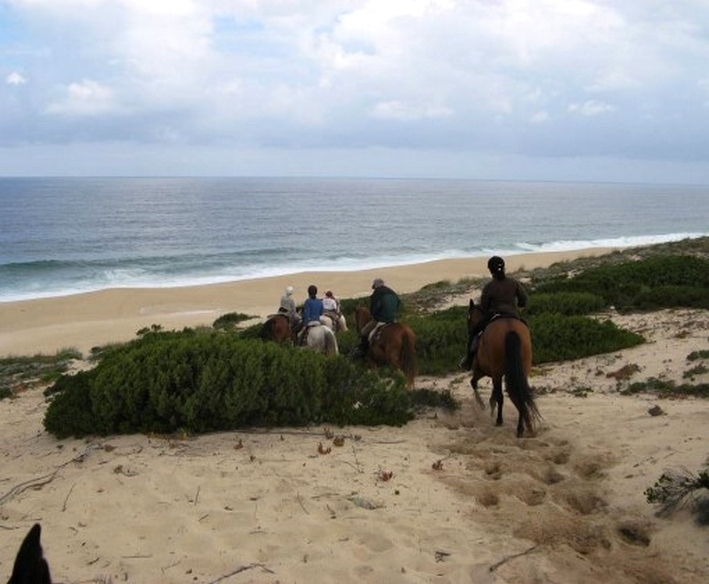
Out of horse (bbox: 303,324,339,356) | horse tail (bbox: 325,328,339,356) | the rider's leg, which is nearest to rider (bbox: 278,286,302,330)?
horse (bbox: 303,324,339,356)

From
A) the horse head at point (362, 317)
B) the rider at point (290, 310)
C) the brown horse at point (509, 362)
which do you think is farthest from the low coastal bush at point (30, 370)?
the brown horse at point (509, 362)

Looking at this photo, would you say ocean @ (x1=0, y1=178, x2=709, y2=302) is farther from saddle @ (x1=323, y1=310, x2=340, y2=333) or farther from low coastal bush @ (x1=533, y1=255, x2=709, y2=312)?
saddle @ (x1=323, y1=310, x2=340, y2=333)

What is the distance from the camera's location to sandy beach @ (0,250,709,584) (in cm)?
558

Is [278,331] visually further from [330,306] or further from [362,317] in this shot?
[362,317]

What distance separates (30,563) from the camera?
120 inches

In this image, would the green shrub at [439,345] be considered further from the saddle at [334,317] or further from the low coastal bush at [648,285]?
the low coastal bush at [648,285]

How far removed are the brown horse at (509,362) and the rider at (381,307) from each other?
7.30 feet

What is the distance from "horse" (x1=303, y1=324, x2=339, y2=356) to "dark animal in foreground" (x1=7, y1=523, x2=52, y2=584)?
1047 cm

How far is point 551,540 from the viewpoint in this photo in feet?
19.6

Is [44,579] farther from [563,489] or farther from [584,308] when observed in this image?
[584,308]

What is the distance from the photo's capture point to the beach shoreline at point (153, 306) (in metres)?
27.6

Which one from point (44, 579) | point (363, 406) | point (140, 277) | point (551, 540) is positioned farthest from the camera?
point (140, 277)

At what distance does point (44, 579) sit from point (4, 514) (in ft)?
14.0

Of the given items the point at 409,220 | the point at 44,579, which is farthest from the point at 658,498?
the point at 409,220
